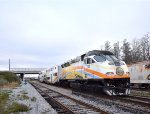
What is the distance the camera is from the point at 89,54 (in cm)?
2258

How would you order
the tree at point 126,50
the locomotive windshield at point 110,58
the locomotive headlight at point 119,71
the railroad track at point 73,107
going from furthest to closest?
1. the tree at point 126,50
2. the locomotive windshield at point 110,58
3. the locomotive headlight at point 119,71
4. the railroad track at point 73,107

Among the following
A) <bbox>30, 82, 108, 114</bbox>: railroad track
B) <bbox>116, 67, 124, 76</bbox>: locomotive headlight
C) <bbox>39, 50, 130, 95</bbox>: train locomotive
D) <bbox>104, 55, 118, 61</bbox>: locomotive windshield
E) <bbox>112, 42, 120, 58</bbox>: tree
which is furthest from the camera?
<bbox>112, 42, 120, 58</bbox>: tree

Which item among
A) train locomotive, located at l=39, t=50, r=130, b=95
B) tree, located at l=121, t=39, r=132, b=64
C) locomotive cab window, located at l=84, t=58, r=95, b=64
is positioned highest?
tree, located at l=121, t=39, r=132, b=64

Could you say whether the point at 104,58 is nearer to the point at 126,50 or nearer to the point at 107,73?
the point at 107,73

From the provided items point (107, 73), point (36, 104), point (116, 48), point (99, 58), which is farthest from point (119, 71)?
point (116, 48)

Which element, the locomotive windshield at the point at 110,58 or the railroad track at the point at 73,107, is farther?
the locomotive windshield at the point at 110,58

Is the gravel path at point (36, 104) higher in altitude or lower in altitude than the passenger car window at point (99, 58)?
lower

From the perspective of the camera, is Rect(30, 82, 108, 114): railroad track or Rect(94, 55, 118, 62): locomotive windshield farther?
Rect(94, 55, 118, 62): locomotive windshield

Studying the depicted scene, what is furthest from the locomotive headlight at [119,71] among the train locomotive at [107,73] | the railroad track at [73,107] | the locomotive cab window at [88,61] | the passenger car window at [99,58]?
the railroad track at [73,107]

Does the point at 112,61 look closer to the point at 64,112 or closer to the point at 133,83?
the point at 64,112

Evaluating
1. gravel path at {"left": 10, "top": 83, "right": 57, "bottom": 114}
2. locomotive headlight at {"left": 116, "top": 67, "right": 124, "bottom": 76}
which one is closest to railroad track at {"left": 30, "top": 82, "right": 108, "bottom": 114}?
gravel path at {"left": 10, "top": 83, "right": 57, "bottom": 114}

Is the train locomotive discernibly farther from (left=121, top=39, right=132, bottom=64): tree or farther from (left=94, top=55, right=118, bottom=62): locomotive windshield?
(left=121, top=39, right=132, bottom=64): tree

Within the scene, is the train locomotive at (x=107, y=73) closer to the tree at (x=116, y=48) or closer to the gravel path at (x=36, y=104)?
the gravel path at (x=36, y=104)

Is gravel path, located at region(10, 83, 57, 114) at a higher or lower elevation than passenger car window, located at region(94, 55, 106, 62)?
lower
